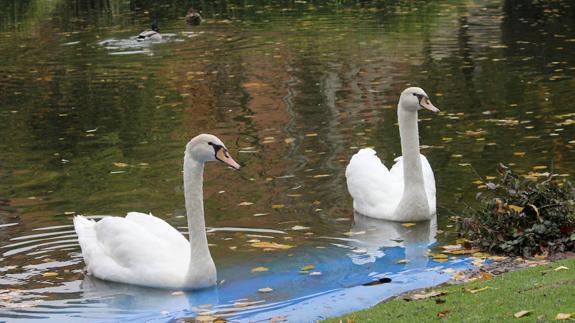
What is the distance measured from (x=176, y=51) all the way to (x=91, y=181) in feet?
41.0

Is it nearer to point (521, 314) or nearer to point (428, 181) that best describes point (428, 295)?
point (521, 314)

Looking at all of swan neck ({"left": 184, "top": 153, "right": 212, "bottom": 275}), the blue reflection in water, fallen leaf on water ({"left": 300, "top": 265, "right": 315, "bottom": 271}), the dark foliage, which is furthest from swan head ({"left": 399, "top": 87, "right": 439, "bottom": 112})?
swan neck ({"left": 184, "top": 153, "right": 212, "bottom": 275})

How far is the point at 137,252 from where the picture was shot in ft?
31.8

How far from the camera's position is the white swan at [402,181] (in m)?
11.2

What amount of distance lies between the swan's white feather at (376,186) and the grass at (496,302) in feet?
10.1

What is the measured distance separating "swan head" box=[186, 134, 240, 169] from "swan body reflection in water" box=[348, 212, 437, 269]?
1604mm

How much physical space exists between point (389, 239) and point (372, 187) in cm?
108

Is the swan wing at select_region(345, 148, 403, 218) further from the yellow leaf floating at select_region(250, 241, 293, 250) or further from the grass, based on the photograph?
the grass

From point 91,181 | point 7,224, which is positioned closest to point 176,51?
point 91,181

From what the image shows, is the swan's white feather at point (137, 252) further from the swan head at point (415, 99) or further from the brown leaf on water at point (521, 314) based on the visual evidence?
the brown leaf on water at point (521, 314)

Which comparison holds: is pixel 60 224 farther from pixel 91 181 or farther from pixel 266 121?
pixel 266 121

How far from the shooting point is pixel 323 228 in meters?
11.1

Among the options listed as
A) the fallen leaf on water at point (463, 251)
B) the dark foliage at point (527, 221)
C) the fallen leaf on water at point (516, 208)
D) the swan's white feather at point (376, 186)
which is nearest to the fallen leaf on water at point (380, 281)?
the fallen leaf on water at point (463, 251)

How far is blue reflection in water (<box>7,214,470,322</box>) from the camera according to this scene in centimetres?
872
